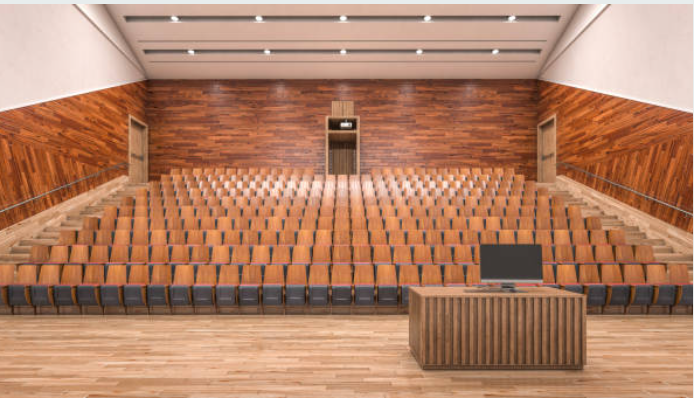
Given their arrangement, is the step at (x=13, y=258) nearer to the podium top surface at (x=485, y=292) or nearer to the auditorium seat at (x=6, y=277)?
the auditorium seat at (x=6, y=277)

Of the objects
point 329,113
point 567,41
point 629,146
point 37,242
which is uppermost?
point 567,41

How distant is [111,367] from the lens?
1.89 ft

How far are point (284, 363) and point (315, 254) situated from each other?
0.42 metres

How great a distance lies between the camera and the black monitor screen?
58cm

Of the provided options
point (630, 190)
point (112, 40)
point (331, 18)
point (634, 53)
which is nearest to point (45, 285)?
point (112, 40)

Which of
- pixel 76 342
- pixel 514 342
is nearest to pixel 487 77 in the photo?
pixel 514 342

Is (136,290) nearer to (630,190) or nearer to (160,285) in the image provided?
(160,285)

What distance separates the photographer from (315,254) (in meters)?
1.01

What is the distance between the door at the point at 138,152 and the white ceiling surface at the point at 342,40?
0.25 meters

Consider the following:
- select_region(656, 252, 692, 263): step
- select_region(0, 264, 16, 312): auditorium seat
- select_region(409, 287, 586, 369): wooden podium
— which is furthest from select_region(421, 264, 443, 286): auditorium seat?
select_region(0, 264, 16, 312): auditorium seat

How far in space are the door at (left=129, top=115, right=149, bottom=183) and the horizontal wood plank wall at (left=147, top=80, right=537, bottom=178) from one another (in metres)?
0.03

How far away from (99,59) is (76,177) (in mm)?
448

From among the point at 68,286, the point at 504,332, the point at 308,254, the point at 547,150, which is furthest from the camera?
the point at 547,150

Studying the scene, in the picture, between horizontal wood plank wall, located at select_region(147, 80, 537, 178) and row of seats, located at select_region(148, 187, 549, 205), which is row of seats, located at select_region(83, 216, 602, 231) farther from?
horizontal wood plank wall, located at select_region(147, 80, 537, 178)
